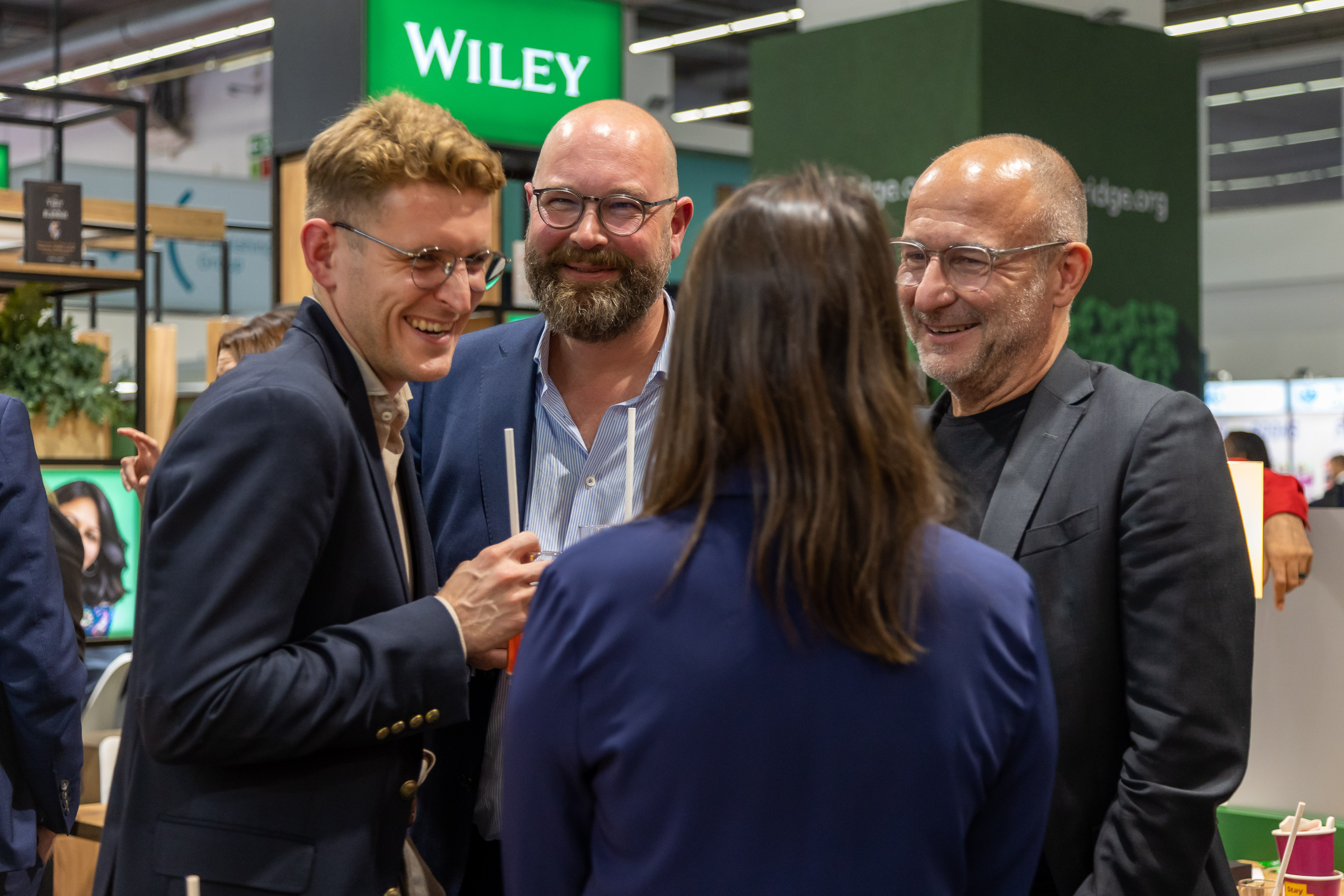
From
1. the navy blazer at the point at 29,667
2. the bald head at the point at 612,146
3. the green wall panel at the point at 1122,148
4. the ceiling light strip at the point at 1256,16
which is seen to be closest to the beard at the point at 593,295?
the bald head at the point at 612,146

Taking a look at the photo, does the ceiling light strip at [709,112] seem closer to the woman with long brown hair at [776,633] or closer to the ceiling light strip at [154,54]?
the ceiling light strip at [154,54]

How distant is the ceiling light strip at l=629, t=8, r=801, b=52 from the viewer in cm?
1434

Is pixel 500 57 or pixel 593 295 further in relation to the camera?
pixel 500 57

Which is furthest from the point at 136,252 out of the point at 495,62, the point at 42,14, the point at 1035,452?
the point at 42,14

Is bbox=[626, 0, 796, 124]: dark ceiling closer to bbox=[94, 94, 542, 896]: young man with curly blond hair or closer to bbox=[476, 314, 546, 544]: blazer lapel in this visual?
bbox=[476, 314, 546, 544]: blazer lapel

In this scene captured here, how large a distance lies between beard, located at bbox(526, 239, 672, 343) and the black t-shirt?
21.1 inches

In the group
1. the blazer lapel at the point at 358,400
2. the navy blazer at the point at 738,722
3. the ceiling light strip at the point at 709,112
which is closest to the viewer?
the navy blazer at the point at 738,722

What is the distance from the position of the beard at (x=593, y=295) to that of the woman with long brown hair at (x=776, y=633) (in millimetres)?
953

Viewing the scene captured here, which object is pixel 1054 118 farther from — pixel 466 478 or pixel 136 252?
pixel 466 478

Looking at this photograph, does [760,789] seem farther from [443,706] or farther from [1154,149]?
[1154,149]

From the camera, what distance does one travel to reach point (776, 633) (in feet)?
3.65

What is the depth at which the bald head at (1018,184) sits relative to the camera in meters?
2.01

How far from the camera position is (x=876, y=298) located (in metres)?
1.18

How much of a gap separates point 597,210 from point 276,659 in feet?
3.37
